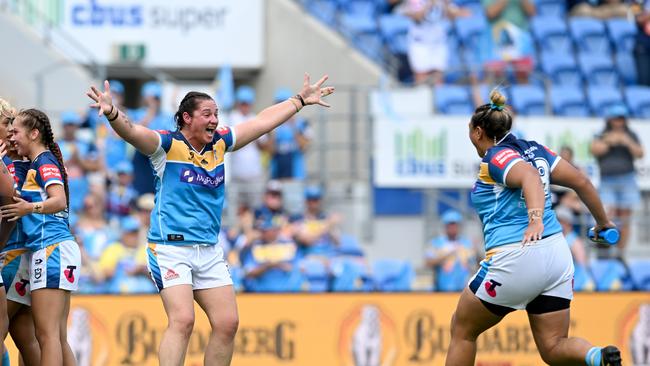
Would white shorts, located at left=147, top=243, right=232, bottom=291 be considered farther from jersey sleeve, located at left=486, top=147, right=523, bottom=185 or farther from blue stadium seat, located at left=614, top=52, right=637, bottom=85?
blue stadium seat, located at left=614, top=52, right=637, bottom=85

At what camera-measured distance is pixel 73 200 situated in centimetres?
1473

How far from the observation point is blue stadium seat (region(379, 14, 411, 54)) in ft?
59.3

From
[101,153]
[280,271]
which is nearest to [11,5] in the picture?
[101,153]

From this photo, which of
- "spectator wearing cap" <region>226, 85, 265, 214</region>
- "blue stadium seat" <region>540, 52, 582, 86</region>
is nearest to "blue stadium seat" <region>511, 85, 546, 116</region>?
"blue stadium seat" <region>540, 52, 582, 86</region>

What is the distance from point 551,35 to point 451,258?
19.1 feet

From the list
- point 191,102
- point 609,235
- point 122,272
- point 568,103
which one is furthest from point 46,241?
point 568,103

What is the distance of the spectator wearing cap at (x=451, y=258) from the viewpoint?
13891mm

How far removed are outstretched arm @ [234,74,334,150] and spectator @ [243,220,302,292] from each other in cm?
455

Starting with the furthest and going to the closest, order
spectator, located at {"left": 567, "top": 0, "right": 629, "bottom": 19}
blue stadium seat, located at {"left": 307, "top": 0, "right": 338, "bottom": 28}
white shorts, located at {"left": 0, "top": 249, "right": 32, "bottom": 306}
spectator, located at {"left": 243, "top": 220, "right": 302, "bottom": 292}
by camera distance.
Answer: spectator, located at {"left": 567, "top": 0, "right": 629, "bottom": 19} < blue stadium seat, located at {"left": 307, "top": 0, "right": 338, "bottom": 28} < spectator, located at {"left": 243, "top": 220, "right": 302, "bottom": 292} < white shorts, located at {"left": 0, "top": 249, "right": 32, "bottom": 306}

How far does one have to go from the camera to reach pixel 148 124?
15.0 meters

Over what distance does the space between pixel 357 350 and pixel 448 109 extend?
4.44m

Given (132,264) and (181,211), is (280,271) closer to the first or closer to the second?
(132,264)

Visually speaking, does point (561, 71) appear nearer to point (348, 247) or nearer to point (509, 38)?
point (509, 38)

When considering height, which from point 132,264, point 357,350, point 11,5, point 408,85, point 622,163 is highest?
point 11,5
